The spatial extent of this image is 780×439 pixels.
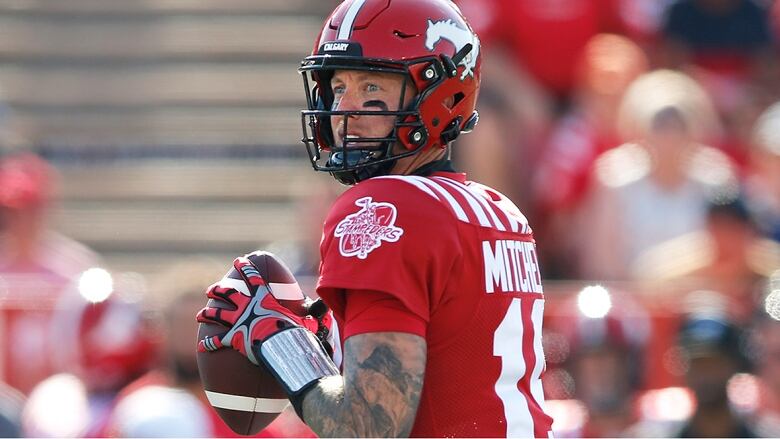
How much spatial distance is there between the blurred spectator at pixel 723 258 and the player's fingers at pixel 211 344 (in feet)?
14.3

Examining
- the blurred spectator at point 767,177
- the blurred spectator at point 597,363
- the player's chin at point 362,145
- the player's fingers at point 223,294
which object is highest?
the player's chin at point 362,145

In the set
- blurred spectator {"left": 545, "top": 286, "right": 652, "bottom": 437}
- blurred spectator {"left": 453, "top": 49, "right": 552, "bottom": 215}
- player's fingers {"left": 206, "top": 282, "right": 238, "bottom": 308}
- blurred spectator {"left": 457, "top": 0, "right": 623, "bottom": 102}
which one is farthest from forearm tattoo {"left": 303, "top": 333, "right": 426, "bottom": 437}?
blurred spectator {"left": 457, "top": 0, "right": 623, "bottom": 102}

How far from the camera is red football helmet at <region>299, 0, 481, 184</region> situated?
3.42 m

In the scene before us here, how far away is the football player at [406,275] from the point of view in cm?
304

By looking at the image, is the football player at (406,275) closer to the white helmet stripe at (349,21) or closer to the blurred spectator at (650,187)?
the white helmet stripe at (349,21)

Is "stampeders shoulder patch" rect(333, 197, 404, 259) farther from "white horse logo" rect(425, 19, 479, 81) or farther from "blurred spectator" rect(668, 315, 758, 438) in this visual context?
"blurred spectator" rect(668, 315, 758, 438)

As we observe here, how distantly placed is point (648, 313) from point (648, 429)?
36.0 inches

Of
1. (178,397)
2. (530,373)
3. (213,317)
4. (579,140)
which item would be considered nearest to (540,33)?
(579,140)

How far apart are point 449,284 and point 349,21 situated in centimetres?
77

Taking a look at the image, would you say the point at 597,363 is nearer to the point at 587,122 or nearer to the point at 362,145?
the point at 587,122

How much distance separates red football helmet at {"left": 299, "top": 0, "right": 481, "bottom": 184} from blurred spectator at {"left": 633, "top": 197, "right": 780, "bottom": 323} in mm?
3952

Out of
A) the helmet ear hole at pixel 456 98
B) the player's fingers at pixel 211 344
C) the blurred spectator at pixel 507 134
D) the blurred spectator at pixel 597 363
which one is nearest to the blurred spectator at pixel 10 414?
the blurred spectator at pixel 597 363

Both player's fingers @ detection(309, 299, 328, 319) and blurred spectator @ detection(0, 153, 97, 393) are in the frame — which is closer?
player's fingers @ detection(309, 299, 328, 319)

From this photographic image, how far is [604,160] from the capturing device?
8.66 m
